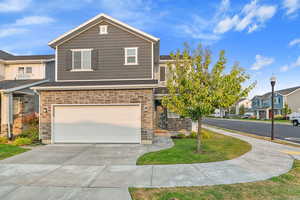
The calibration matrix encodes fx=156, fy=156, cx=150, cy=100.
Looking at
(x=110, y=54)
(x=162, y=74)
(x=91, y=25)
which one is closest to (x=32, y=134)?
(x=110, y=54)

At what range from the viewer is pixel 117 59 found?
37.7 feet

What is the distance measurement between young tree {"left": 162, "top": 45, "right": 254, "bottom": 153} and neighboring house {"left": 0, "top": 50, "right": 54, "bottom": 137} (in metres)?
11.5

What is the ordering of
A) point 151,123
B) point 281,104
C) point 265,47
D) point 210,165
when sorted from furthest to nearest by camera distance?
point 281,104 < point 265,47 < point 151,123 < point 210,165

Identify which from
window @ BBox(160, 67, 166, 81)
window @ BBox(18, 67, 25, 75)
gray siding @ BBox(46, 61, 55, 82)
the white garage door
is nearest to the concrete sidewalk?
the white garage door

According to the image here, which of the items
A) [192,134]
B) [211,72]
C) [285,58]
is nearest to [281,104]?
[285,58]

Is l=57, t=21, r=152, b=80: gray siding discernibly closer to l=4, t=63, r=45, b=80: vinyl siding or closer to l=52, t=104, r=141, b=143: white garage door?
l=52, t=104, r=141, b=143: white garage door

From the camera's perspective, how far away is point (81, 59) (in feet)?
38.2

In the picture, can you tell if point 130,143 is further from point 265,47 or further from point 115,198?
point 265,47

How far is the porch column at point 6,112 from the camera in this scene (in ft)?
35.7

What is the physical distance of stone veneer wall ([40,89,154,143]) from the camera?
31.0ft

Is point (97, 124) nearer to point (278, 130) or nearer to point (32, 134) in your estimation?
point (32, 134)

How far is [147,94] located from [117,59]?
400cm

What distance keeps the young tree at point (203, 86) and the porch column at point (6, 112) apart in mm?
11503

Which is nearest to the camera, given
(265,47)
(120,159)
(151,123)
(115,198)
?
(115,198)
